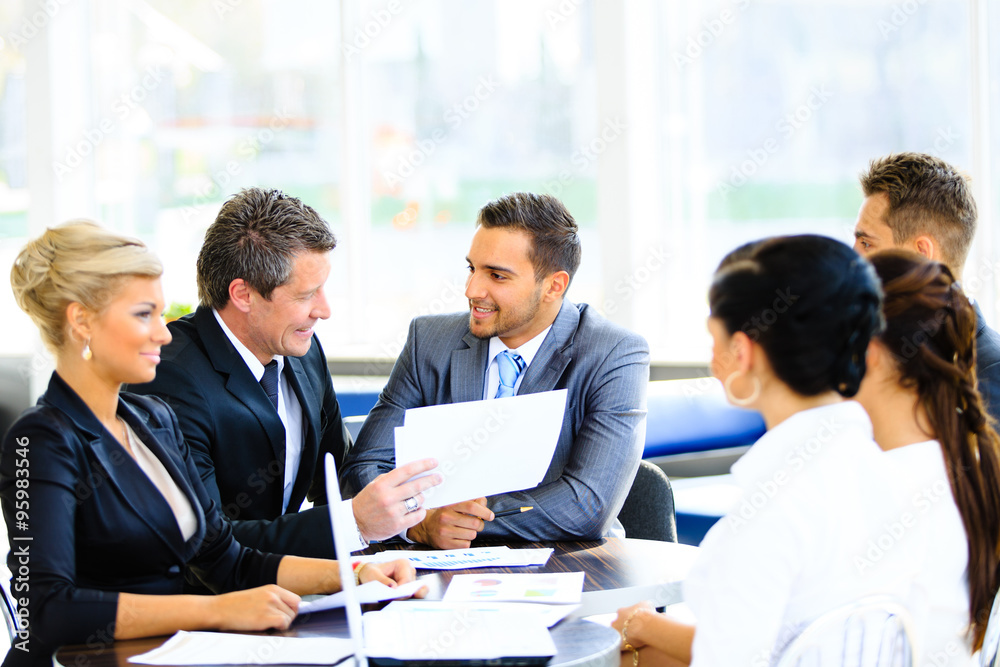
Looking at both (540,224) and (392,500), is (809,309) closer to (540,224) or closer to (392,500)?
(392,500)

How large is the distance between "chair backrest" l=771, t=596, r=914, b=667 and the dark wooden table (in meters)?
0.29

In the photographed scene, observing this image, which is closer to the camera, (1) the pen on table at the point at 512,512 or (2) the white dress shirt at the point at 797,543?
(2) the white dress shirt at the point at 797,543

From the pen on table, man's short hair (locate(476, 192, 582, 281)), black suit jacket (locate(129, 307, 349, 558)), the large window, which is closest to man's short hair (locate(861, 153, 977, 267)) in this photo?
man's short hair (locate(476, 192, 582, 281))

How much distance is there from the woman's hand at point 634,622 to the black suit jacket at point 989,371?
3.17ft

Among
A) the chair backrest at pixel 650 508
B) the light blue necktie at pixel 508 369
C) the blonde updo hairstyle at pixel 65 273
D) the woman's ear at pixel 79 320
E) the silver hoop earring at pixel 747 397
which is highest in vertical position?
the blonde updo hairstyle at pixel 65 273

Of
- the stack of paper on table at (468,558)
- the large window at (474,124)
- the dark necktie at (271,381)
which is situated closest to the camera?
the stack of paper on table at (468,558)

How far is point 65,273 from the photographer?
5.31 ft

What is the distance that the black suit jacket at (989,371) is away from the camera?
2.07m

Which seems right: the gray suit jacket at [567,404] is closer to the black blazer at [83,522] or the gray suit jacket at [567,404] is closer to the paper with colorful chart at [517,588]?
Answer: the paper with colorful chart at [517,588]

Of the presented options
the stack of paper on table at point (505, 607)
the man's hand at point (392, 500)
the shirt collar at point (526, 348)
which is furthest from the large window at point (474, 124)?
the stack of paper on table at point (505, 607)

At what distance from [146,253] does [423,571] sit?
0.80 meters

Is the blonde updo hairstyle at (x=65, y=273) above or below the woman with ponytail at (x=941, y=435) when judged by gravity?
above

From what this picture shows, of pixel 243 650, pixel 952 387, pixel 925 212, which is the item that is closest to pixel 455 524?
pixel 243 650

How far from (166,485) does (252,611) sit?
1.10ft
